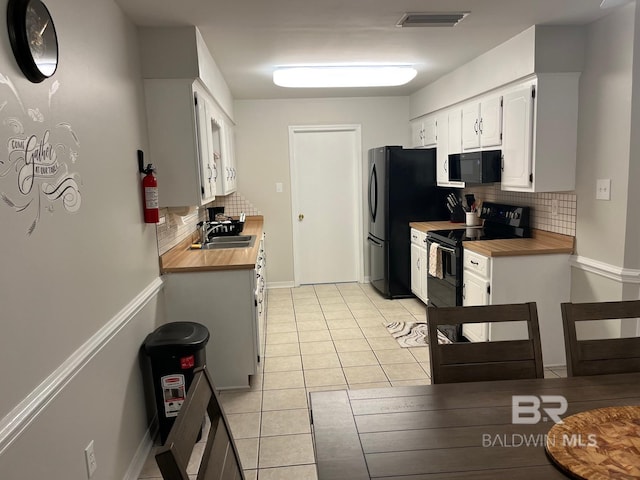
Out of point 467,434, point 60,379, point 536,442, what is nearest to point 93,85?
point 60,379

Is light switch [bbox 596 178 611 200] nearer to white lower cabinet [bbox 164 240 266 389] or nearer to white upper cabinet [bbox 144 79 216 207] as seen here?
white lower cabinet [bbox 164 240 266 389]

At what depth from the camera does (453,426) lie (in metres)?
1.38

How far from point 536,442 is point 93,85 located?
2208mm

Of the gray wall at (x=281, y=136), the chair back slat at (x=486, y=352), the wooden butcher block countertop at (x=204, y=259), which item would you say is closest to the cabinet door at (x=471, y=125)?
the gray wall at (x=281, y=136)

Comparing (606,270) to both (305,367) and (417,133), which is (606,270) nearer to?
(305,367)

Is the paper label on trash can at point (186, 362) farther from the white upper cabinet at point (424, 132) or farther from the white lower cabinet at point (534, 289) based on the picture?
the white upper cabinet at point (424, 132)

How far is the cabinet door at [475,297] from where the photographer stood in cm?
355

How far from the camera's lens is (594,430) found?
4.26ft

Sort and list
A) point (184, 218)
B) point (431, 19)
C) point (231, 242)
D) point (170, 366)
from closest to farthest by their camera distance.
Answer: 1. point (170, 366)
2. point (431, 19)
3. point (184, 218)
4. point (231, 242)

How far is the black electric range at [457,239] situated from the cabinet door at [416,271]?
0.40 metres

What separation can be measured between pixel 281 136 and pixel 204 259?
2.88 m

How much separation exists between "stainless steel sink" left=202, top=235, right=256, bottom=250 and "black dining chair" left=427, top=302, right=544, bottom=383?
2.74 metres

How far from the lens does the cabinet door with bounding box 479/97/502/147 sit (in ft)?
12.4

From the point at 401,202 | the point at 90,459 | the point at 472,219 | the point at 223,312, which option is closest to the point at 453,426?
the point at 90,459
